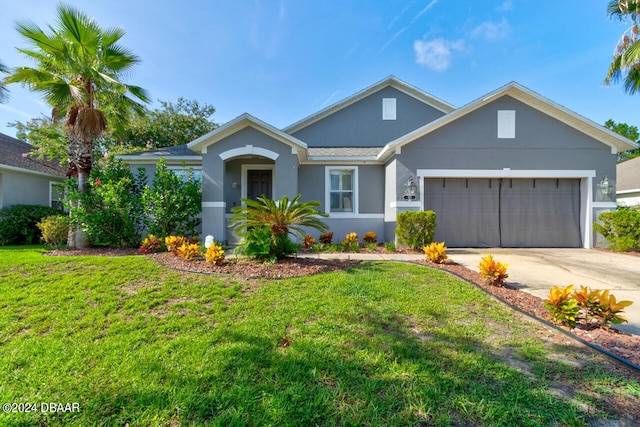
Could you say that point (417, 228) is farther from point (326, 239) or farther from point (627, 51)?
point (627, 51)

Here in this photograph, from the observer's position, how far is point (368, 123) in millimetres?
12195

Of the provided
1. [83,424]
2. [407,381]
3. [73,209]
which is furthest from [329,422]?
[73,209]

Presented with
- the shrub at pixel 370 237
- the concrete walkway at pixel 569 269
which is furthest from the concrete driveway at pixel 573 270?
the shrub at pixel 370 237

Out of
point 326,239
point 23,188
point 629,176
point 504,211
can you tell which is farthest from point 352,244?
point 629,176

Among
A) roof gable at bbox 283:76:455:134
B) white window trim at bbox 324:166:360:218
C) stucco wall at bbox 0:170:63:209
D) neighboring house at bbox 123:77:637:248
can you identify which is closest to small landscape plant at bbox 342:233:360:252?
white window trim at bbox 324:166:360:218

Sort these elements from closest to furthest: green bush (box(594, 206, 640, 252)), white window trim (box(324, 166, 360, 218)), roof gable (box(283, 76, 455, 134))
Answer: green bush (box(594, 206, 640, 252)), white window trim (box(324, 166, 360, 218)), roof gable (box(283, 76, 455, 134))

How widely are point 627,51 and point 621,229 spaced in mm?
7187

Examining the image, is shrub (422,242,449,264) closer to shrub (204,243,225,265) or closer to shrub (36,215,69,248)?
shrub (204,243,225,265)

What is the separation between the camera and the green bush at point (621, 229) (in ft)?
25.2

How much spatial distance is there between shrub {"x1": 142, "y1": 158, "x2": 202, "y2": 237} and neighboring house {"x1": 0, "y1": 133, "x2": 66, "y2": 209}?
5482mm

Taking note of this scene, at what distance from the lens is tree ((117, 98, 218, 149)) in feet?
59.6

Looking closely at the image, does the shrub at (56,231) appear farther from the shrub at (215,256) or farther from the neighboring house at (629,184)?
the neighboring house at (629,184)

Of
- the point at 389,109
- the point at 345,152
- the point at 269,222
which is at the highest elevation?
the point at 389,109

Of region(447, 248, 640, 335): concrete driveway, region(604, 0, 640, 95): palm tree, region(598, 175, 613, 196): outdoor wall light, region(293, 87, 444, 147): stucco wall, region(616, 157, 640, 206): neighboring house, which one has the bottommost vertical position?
region(447, 248, 640, 335): concrete driveway
